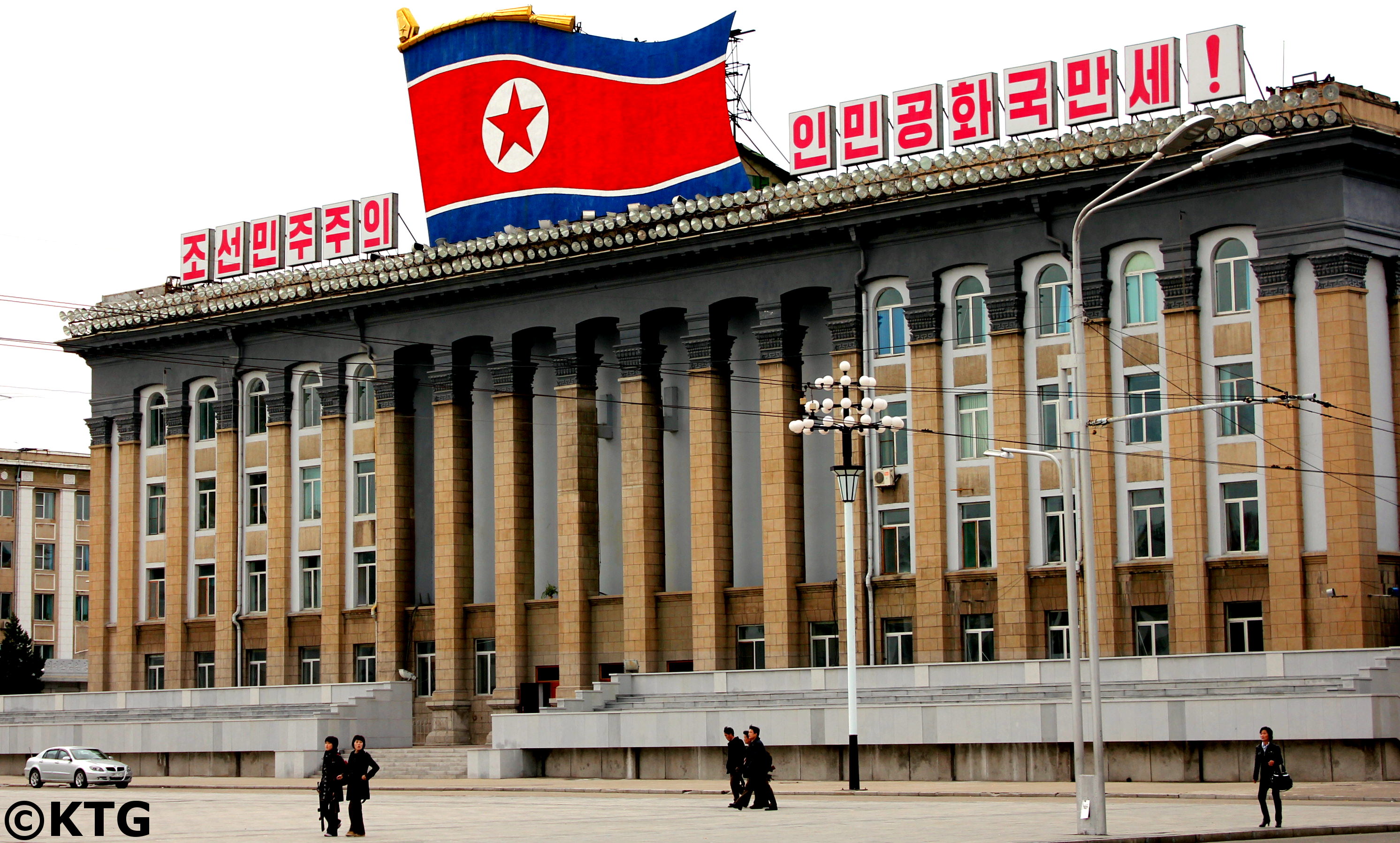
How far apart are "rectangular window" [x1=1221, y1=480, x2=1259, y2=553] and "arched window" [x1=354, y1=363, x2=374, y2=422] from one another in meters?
32.6

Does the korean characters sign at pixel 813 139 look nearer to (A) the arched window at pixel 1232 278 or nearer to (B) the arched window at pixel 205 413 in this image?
(A) the arched window at pixel 1232 278

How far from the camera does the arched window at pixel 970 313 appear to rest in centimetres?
5744

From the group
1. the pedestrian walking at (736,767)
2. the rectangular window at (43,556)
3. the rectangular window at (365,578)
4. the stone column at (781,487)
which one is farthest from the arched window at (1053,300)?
the rectangular window at (43,556)

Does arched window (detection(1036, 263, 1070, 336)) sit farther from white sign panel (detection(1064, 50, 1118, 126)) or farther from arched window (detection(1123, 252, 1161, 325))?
white sign panel (detection(1064, 50, 1118, 126))

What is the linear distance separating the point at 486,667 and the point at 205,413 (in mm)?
17625

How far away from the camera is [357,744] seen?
3111 cm

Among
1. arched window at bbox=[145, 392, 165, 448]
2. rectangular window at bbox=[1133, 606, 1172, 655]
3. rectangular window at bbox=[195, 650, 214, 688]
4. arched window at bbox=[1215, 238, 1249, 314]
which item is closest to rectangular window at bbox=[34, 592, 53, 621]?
arched window at bbox=[145, 392, 165, 448]

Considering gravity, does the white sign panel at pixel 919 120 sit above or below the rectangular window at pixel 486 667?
above

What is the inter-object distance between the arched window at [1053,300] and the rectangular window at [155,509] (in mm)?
38453

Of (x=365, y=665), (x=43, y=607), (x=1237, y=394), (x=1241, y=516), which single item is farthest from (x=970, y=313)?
(x=43, y=607)

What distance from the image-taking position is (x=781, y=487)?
5984cm

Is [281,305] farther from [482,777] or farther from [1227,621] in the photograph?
[1227,621]

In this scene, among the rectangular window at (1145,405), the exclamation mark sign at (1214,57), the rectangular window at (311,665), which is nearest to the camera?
the exclamation mark sign at (1214,57)

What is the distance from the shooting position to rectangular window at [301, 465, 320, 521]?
72.2m
